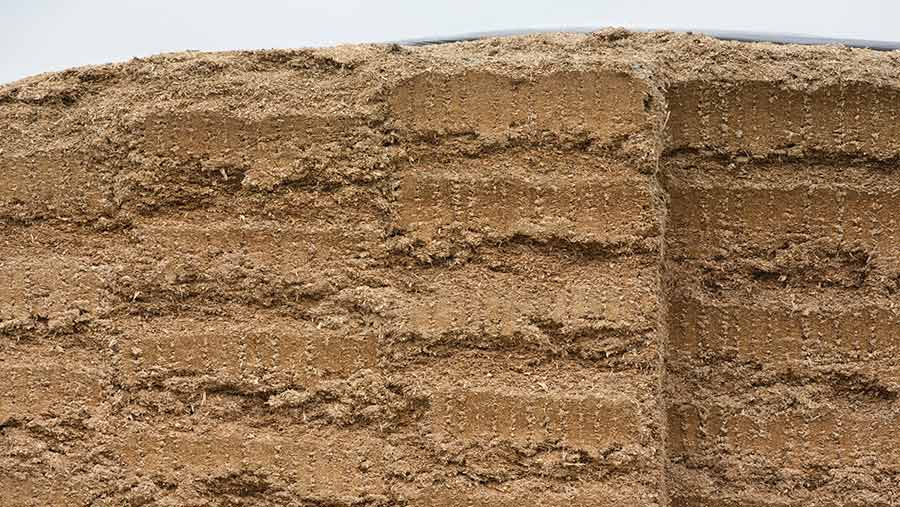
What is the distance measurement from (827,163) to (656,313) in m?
0.27

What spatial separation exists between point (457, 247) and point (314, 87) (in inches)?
9.8

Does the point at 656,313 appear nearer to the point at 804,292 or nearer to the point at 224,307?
the point at 804,292

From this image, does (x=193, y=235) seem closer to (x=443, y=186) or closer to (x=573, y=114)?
(x=443, y=186)

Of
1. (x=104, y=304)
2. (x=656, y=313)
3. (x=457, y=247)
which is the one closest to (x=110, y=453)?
(x=104, y=304)

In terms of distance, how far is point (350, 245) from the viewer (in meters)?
1.04

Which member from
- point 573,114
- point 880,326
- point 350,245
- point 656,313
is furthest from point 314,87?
point 880,326

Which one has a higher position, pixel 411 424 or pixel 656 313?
pixel 656 313

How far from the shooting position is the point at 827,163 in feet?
3.47

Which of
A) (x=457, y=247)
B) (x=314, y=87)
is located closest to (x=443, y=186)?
(x=457, y=247)

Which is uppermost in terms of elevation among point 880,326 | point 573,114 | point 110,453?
point 573,114

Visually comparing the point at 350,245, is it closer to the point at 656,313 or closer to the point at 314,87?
the point at 314,87

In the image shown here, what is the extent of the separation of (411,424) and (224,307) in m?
0.25

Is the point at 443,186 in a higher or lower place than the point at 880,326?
higher

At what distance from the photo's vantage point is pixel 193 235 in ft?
3.50
